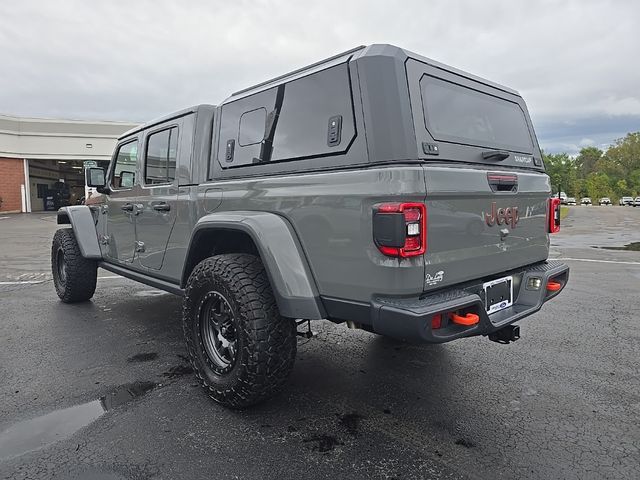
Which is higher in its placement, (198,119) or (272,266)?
(198,119)

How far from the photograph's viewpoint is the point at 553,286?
11.0 feet

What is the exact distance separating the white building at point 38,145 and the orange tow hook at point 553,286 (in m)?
31.2

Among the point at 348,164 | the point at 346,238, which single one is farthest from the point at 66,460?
the point at 348,164

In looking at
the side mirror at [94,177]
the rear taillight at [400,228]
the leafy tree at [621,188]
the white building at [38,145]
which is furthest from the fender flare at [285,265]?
the leafy tree at [621,188]

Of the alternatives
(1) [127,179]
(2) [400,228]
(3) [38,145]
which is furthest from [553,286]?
(3) [38,145]

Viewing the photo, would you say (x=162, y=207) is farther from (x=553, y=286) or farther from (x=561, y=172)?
(x=561, y=172)

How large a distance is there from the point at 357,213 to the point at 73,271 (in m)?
4.36

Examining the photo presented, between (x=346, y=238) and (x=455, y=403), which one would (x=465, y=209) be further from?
(x=455, y=403)

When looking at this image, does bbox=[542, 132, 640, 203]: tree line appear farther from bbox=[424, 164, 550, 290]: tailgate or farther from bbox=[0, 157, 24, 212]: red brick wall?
bbox=[424, 164, 550, 290]: tailgate

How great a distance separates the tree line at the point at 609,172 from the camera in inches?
3066

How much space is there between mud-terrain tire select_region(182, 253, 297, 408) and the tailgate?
0.95 m

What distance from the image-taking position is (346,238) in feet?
8.18

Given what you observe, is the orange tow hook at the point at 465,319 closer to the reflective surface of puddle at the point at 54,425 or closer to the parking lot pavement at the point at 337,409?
the parking lot pavement at the point at 337,409

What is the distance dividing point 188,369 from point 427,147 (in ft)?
8.10
